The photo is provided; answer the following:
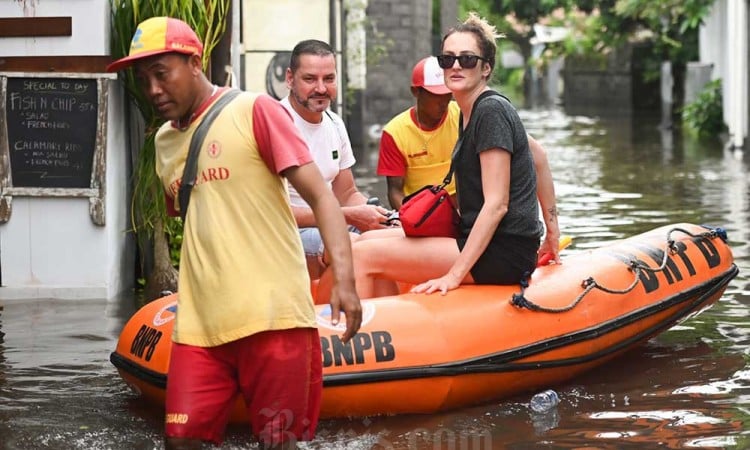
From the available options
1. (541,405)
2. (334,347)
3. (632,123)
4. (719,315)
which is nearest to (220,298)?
(334,347)

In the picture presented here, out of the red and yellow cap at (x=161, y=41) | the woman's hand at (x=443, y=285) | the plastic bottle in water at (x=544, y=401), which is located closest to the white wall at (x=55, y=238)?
the woman's hand at (x=443, y=285)

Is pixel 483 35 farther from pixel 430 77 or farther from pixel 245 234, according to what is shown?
pixel 245 234

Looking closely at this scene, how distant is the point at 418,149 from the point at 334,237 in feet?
10.3

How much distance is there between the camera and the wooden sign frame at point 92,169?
870cm

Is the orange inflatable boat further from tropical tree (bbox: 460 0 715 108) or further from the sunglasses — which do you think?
tropical tree (bbox: 460 0 715 108)

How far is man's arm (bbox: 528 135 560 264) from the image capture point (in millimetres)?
6934

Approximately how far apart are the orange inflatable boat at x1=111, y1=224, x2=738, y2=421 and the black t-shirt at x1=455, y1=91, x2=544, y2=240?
0.31m

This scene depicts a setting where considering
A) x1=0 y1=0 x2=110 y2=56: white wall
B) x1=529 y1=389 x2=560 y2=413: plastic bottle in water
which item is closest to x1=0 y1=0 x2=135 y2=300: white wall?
x1=0 y1=0 x2=110 y2=56: white wall

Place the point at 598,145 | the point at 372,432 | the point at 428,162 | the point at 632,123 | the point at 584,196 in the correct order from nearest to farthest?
1. the point at 372,432
2. the point at 428,162
3. the point at 584,196
4. the point at 598,145
5. the point at 632,123

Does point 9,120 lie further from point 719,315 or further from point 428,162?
point 719,315

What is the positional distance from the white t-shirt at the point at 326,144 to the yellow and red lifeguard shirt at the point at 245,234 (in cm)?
236

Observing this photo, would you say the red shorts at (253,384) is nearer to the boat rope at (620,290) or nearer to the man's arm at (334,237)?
the man's arm at (334,237)

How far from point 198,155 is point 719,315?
455cm

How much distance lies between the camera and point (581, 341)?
652 centimetres
